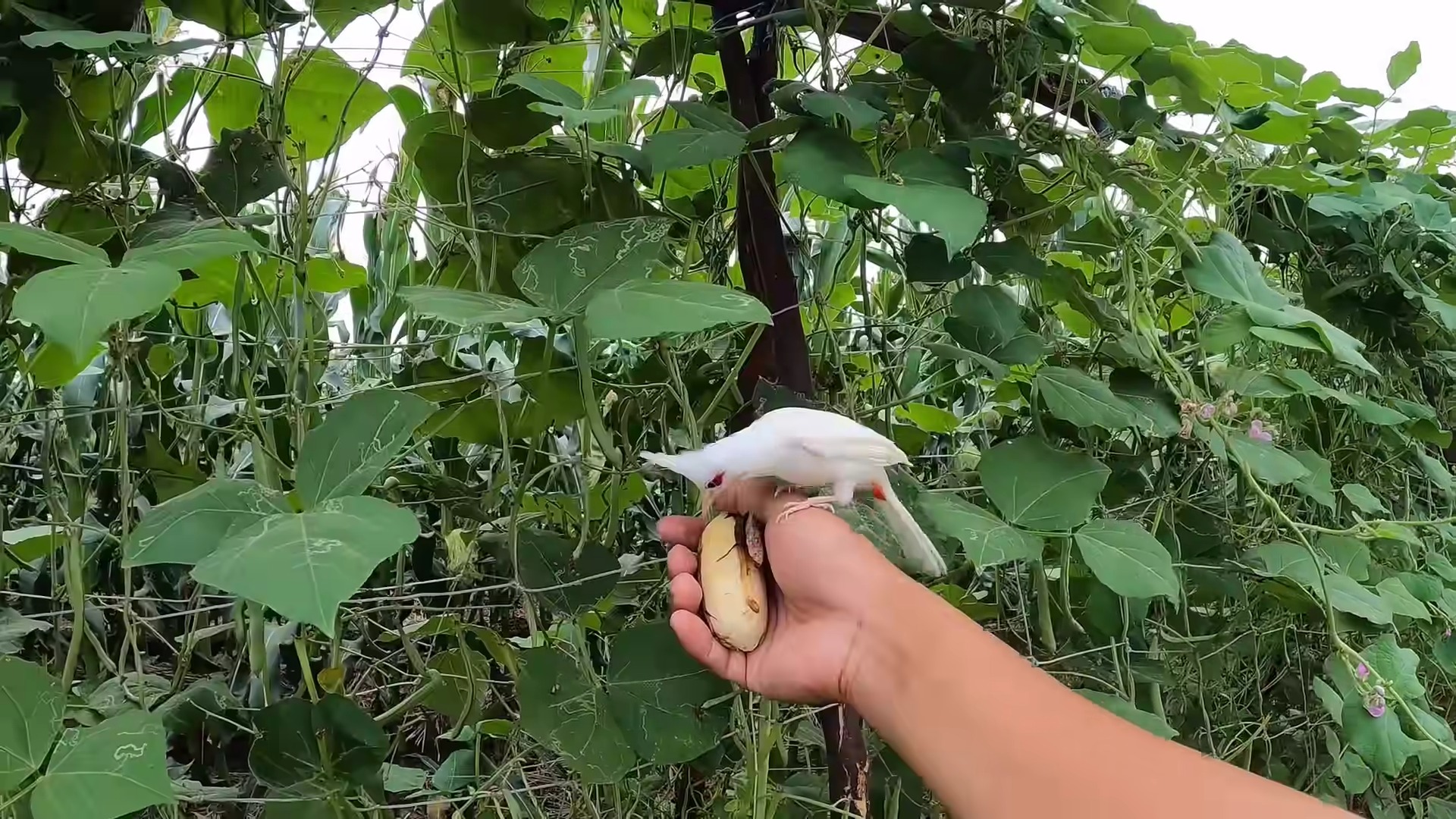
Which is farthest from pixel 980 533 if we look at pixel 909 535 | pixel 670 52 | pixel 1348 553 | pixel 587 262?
pixel 1348 553

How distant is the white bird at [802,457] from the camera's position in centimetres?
50

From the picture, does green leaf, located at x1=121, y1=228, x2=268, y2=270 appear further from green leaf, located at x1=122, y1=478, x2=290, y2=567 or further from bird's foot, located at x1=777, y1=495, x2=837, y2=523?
bird's foot, located at x1=777, y1=495, x2=837, y2=523

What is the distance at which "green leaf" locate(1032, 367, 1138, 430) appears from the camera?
0.62 meters

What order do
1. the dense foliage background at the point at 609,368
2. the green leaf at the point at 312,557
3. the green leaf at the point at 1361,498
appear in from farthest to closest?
the green leaf at the point at 1361,498, the dense foliage background at the point at 609,368, the green leaf at the point at 312,557

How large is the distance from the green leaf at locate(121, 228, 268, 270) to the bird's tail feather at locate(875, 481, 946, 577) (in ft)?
1.19

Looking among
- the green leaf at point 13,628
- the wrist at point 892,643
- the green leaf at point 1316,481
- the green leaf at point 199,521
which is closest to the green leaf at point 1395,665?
the green leaf at point 1316,481

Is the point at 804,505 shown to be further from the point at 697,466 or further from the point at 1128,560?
the point at 1128,560

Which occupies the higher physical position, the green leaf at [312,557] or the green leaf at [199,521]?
the green leaf at [312,557]

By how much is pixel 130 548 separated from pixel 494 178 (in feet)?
1.09

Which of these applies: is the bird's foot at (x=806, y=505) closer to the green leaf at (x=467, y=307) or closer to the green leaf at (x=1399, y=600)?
the green leaf at (x=467, y=307)

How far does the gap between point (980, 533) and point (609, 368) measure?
413mm

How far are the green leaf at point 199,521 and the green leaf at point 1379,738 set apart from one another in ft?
2.62

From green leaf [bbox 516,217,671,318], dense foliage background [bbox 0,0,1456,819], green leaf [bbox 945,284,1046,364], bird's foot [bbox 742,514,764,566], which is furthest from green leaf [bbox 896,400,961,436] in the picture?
green leaf [bbox 516,217,671,318]

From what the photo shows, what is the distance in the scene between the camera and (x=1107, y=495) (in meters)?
0.82
